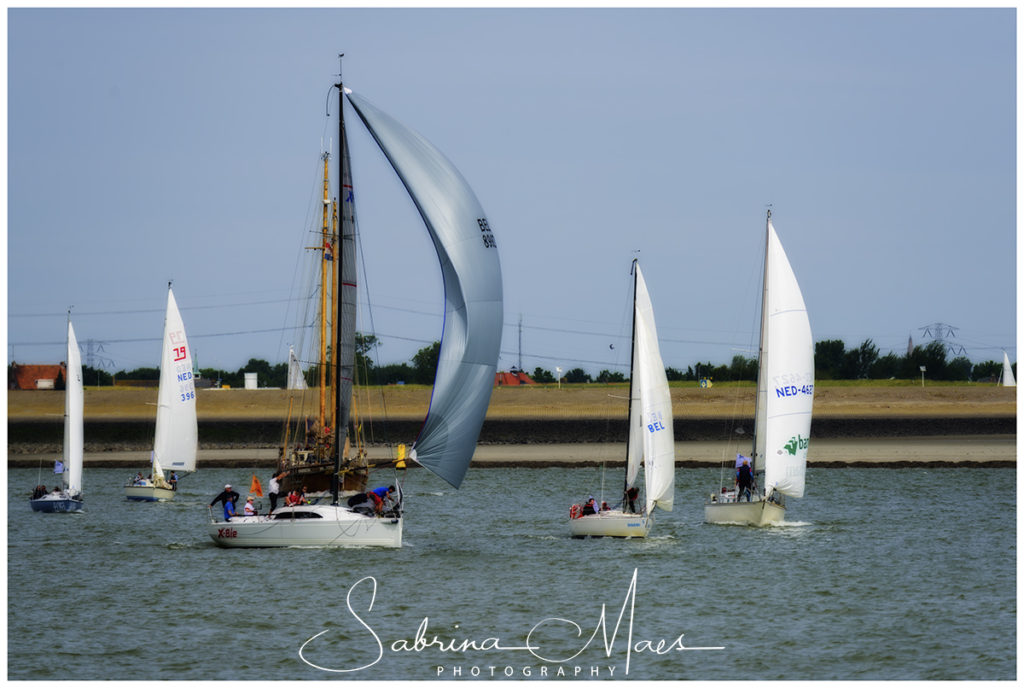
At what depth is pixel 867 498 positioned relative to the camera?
55.1 m

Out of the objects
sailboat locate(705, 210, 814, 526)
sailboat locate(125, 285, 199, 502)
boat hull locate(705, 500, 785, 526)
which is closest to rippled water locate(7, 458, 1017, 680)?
boat hull locate(705, 500, 785, 526)

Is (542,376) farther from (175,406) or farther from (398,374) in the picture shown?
(175,406)

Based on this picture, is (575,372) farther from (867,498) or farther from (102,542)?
(102,542)

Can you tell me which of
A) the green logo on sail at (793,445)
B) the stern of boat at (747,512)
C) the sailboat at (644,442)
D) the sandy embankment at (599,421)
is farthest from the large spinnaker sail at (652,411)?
the sandy embankment at (599,421)

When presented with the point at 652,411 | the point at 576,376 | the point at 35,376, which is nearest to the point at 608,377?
the point at 576,376

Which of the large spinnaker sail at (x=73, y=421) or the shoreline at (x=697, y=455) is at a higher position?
the large spinnaker sail at (x=73, y=421)

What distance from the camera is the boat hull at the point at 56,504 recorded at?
49.7 m

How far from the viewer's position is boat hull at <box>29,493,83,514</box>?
49.7 meters

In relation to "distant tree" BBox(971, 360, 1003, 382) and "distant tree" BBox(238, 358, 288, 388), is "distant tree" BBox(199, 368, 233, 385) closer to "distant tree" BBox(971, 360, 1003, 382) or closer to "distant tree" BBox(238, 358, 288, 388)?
"distant tree" BBox(238, 358, 288, 388)

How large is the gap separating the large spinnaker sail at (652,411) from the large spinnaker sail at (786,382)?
13.8 ft

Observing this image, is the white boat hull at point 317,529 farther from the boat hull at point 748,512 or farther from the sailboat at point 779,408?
the sailboat at point 779,408

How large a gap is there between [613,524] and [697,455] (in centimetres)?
4510

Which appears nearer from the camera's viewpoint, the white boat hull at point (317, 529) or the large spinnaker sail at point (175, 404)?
the white boat hull at point (317, 529)

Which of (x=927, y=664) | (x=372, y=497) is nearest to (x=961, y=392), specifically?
(x=372, y=497)
